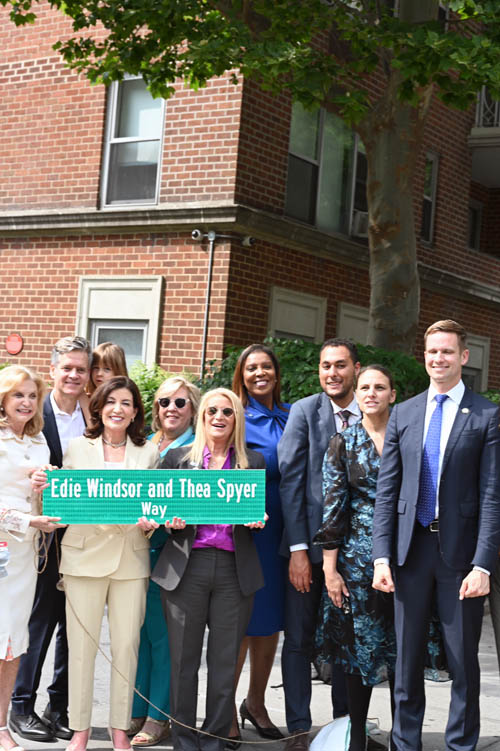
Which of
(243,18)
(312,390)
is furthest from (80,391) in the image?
(243,18)

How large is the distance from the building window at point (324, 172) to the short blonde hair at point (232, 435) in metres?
8.52

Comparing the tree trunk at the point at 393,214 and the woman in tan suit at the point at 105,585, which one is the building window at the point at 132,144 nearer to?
the tree trunk at the point at 393,214

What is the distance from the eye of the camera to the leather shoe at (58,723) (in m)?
4.99

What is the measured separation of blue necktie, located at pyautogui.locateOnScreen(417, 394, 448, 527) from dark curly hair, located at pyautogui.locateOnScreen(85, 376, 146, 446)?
1.46 m

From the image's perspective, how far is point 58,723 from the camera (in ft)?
16.5

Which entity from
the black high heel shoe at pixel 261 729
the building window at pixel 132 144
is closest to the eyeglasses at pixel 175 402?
the black high heel shoe at pixel 261 729

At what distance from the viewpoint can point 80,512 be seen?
4590 mm

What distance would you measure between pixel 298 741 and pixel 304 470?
1391 millimetres

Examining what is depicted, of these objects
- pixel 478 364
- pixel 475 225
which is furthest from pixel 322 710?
pixel 475 225

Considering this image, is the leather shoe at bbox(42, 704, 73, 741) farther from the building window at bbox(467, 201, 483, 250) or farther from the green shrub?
the building window at bbox(467, 201, 483, 250)

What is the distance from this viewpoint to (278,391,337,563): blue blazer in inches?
193

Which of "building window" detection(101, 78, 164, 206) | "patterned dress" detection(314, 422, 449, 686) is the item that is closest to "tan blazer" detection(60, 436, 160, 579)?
"patterned dress" detection(314, 422, 449, 686)

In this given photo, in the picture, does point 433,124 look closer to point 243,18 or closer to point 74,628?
point 243,18

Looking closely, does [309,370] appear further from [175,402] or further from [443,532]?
[443,532]
